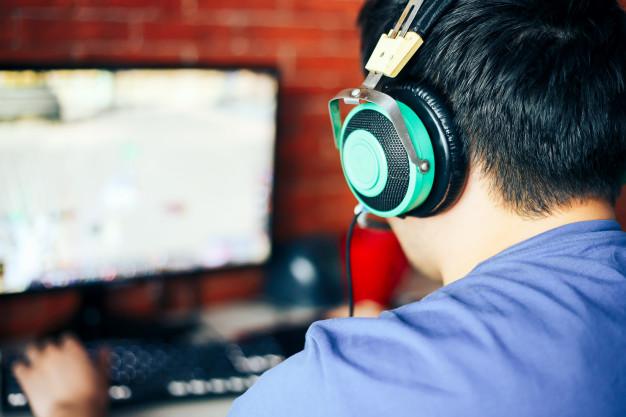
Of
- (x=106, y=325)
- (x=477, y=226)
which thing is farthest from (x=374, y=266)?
(x=477, y=226)

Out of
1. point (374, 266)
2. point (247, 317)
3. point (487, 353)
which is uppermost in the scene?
point (487, 353)

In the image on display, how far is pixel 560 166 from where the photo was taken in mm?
729

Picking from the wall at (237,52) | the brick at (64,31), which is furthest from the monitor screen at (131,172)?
the brick at (64,31)

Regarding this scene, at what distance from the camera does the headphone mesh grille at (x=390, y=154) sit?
74cm

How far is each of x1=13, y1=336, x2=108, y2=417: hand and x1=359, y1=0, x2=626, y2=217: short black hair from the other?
0.74m

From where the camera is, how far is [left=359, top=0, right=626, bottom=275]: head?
701mm

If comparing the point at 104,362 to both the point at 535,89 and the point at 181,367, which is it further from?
the point at 535,89

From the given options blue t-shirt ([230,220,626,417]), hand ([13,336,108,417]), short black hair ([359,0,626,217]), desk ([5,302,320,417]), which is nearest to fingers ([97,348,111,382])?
hand ([13,336,108,417])

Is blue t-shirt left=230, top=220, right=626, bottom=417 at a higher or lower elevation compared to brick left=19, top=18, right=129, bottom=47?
lower

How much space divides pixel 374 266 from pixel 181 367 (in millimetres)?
499

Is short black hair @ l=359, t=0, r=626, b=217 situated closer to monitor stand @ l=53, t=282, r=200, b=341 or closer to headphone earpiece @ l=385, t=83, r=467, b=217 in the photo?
headphone earpiece @ l=385, t=83, r=467, b=217

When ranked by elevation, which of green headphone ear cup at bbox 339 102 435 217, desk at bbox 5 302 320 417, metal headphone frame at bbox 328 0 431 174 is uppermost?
metal headphone frame at bbox 328 0 431 174

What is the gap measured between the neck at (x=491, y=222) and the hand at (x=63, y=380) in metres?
0.66

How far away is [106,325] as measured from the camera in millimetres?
1424
